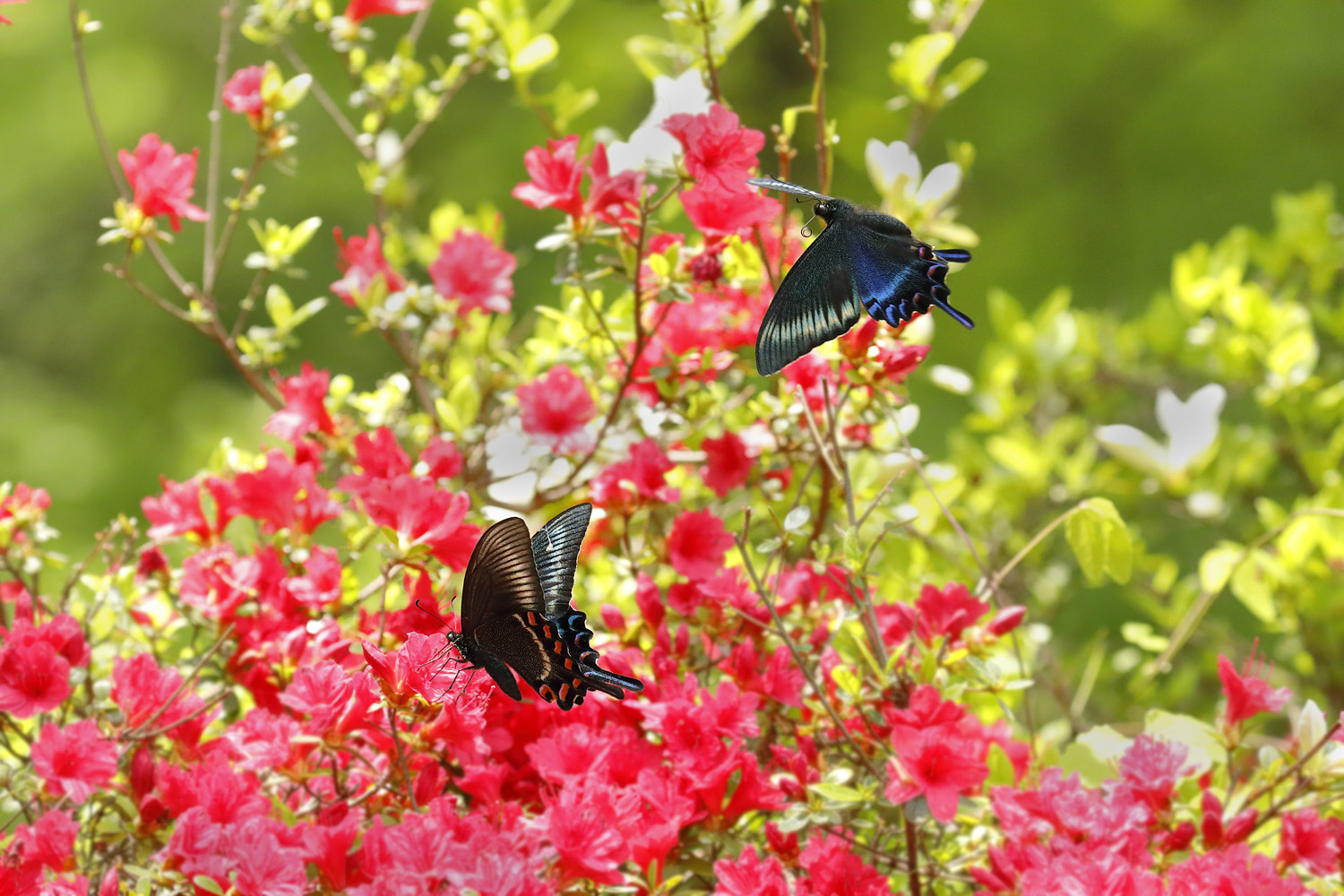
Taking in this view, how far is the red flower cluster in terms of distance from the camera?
0.92m

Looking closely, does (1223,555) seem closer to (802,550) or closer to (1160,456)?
(1160,456)

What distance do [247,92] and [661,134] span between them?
452mm

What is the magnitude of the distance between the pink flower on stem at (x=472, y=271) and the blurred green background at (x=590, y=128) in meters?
Result: 1.46

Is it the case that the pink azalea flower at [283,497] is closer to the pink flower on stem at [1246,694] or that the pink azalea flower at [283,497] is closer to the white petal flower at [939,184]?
the white petal flower at [939,184]

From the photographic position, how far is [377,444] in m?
1.01

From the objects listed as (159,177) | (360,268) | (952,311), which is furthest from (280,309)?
(952,311)

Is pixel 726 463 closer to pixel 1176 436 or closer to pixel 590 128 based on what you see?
pixel 1176 436

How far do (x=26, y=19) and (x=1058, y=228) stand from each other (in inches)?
125

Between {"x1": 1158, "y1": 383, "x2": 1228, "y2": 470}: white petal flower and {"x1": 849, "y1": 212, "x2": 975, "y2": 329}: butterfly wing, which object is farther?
{"x1": 1158, "y1": 383, "x2": 1228, "y2": 470}: white petal flower

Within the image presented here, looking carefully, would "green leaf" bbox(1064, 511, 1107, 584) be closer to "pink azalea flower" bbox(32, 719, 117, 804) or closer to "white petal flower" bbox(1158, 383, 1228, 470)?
"white petal flower" bbox(1158, 383, 1228, 470)

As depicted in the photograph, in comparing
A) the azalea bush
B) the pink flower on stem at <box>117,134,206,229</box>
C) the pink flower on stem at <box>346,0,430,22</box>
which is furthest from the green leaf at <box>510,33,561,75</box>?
the pink flower on stem at <box>117,134,206,229</box>

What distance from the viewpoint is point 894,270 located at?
701mm

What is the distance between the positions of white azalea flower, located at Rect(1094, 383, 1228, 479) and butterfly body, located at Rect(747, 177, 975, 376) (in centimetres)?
75

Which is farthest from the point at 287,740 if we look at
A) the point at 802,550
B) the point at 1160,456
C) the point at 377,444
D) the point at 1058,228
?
the point at 1058,228
